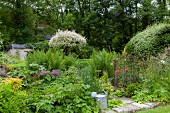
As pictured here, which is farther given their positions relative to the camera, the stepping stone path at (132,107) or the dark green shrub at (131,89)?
the dark green shrub at (131,89)

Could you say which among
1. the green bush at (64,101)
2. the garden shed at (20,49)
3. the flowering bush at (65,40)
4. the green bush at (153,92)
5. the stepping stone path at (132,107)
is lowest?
the stepping stone path at (132,107)

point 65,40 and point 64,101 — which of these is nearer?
point 64,101

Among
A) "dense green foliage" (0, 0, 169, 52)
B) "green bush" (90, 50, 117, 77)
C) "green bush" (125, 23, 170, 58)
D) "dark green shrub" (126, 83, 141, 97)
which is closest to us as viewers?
"dark green shrub" (126, 83, 141, 97)

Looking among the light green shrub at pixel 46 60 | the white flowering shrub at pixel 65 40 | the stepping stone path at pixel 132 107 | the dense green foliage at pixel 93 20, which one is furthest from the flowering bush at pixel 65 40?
the stepping stone path at pixel 132 107

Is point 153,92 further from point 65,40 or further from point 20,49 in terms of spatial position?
point 20,49

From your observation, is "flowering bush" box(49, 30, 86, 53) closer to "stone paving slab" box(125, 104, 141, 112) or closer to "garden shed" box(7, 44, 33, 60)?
"garden shed" box(7, 44, 33, 60)

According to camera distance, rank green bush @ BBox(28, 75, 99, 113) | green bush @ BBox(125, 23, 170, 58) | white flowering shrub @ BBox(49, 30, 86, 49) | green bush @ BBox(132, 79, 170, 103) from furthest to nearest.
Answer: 1. white flowering shrub @ BBox(49, 30, 86, 49)
2. green bush @ BBox(125, 23, 170, 58)
3. green bush @ BBox(132, 79, 170, 103)
4. green bush @ BBox(28, 75, 99, 113)

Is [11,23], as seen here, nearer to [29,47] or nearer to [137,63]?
[29,47]

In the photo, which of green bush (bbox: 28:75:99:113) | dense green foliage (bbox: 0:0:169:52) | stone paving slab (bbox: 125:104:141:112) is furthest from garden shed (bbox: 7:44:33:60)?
stone paving slab (bbox: 125:104:141:112)

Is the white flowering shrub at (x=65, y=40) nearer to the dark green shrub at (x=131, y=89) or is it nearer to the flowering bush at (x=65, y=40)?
the flowering bush at (x=65, y=40)

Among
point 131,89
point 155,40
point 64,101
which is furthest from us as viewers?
point 155,40

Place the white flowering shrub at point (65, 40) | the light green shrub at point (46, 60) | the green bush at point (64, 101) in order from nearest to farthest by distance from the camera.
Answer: the green bush at point (64, 101) < the light green shrub at point (46, 60) < the white flowering shrub at point (65, 40)

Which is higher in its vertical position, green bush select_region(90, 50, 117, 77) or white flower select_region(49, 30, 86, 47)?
white flower select_region(49, 30, 86, 47)

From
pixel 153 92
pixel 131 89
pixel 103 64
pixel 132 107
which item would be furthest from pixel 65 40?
pixel 132 107
